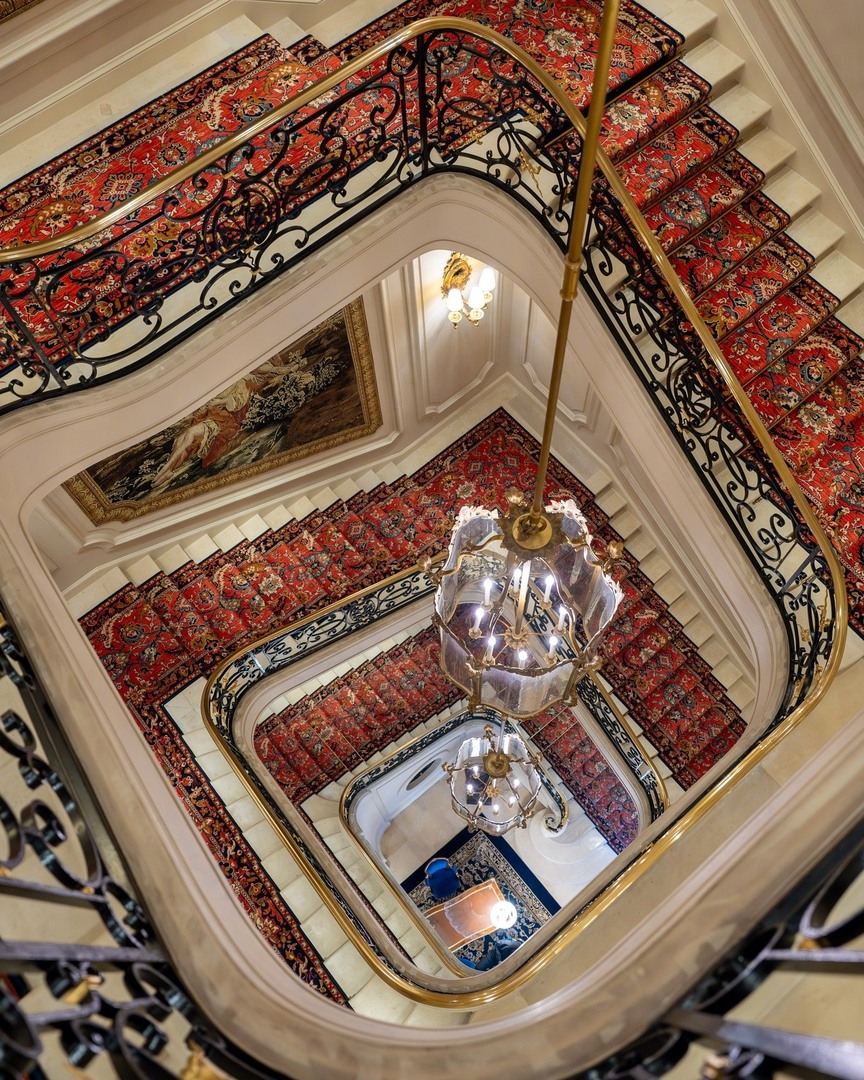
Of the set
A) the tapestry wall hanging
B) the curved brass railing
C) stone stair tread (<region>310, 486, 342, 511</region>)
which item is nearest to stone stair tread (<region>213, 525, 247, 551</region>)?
the tapestry wall hanging

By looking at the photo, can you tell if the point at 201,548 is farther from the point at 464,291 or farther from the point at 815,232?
the point at 815,232

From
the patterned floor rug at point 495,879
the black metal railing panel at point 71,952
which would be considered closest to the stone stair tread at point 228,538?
the black metal railing panel at point 71,952

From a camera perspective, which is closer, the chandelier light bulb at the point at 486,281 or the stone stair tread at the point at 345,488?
the chandelier light bulb at the point at 486,281

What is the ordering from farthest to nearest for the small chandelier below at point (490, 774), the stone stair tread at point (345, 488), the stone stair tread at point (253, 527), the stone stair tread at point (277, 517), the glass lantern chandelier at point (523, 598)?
the stone stair tread at point (345, 488) → the stone stair tread at point (277, 517) → the stone stair tread at point (253, 527) → the small chandelier below at point (490, 774) → the glass lantern chandelier at point (523, 598)

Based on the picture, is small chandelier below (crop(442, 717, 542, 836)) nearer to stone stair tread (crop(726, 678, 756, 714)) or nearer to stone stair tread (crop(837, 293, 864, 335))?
stone stair tread (crop(726, 678, 756, 714))

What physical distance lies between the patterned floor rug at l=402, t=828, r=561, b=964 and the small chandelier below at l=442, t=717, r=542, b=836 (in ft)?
11.7

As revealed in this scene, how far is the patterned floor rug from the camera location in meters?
9.49

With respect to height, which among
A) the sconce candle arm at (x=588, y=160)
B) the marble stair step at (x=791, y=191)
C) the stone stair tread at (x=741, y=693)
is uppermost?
the marble stair step at (x=791, y=191)

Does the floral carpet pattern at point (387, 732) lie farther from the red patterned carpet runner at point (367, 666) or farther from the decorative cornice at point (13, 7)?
the decorative cornice at point (13, 7)

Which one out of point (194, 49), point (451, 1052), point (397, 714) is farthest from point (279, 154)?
point (397, 714)

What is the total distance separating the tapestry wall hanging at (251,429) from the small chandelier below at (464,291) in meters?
0.81

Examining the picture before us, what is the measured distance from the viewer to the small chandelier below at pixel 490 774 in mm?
5250

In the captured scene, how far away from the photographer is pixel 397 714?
9117mm

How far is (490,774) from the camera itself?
17.2 feet
